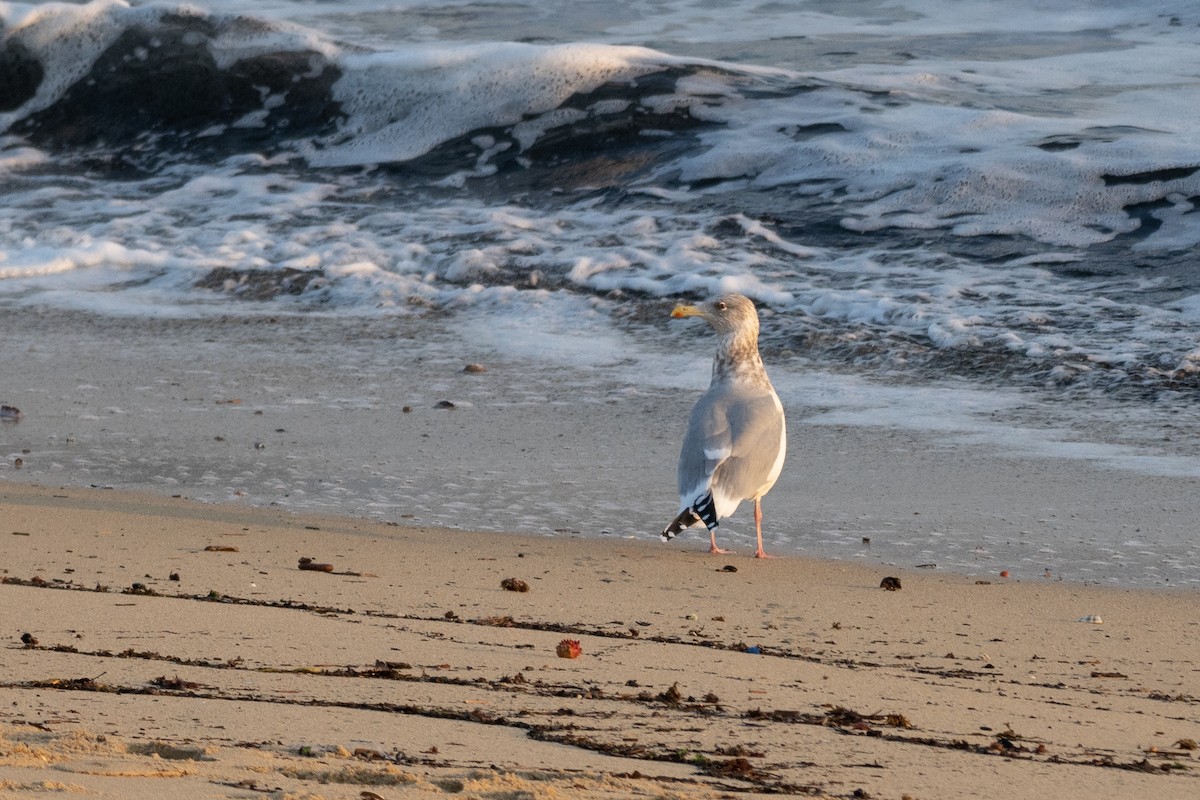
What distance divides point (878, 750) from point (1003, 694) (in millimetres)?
579

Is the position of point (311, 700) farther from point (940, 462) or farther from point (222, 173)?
point (222, 173)

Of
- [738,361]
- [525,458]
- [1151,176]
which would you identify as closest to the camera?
[738,361]

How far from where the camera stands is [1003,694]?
311 cm

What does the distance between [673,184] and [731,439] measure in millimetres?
7061

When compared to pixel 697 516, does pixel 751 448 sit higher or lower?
higher

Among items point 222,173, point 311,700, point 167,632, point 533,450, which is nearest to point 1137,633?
point 311,700

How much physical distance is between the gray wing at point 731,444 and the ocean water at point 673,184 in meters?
0.82

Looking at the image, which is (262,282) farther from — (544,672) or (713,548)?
(544,672)

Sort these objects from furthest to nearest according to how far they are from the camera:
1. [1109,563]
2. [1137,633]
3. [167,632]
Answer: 1. [1109,563]
2. [1137,633]
3. [167,632]

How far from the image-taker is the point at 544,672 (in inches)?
123

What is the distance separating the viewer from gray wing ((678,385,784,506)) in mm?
4738

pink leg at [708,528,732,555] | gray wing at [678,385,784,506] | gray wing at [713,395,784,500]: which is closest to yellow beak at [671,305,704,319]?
gray wing at [678,385,784,506]

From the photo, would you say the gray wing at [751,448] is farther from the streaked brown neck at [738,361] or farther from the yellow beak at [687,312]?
the yellow beak at [687,312]

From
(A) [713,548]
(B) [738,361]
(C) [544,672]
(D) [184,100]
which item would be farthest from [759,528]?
(D) [184,100]
